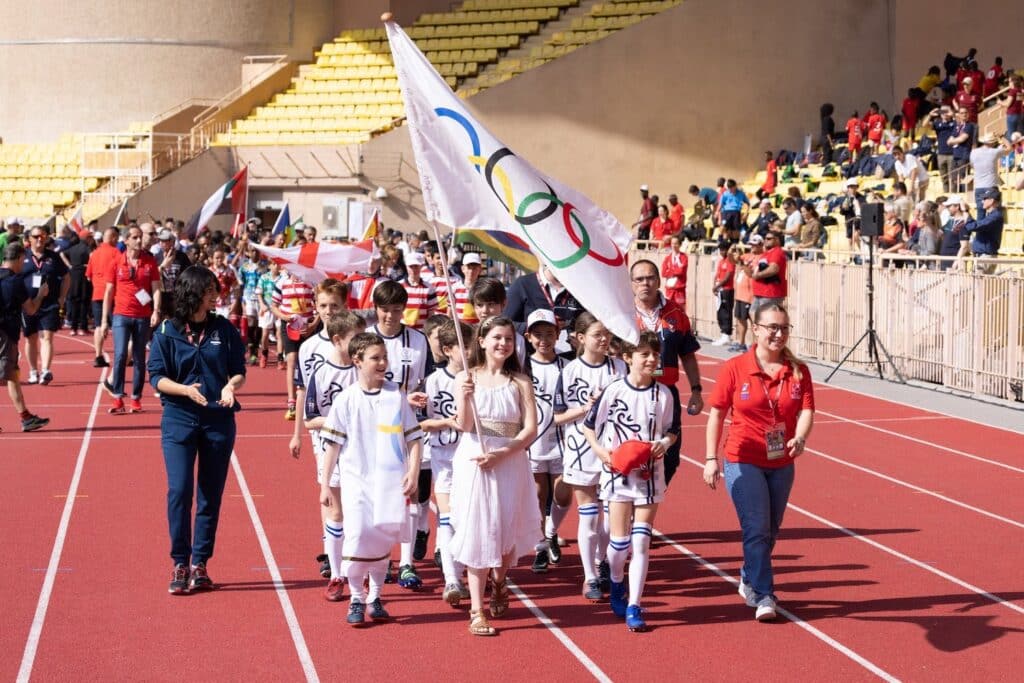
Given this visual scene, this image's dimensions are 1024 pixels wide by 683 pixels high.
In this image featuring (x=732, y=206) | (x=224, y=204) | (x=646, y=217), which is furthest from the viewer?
(x=224, y=204)

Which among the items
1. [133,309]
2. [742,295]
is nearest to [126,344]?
[133,309]

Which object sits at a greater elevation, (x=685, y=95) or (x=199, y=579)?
(x=685, y=95)

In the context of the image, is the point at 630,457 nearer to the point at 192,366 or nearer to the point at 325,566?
the point at 325,566

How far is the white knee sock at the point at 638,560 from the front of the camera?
27.0ft

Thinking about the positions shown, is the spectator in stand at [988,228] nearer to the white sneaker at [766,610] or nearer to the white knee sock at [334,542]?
the white sneaker at [766,610]

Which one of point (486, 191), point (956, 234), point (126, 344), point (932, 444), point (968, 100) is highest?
point (968, 100)

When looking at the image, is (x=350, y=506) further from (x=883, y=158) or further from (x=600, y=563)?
(x=883, y=158)

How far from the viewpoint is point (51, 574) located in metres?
9.39

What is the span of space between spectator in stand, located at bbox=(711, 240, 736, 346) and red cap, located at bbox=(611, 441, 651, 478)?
55.9 ft

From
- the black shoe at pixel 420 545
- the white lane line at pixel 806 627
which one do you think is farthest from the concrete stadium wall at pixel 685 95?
the black shoe at pixel 420 545

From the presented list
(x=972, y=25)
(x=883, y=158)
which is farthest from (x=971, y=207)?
(x=972, y=25)

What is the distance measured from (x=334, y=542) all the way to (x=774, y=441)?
8.34ft

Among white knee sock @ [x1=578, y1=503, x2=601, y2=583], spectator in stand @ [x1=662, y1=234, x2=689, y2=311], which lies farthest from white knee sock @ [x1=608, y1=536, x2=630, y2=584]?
spectator in stand @ [x1=662, y1=234, x2=689, y2=311]

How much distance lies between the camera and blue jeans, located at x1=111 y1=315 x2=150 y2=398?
56.0ft
